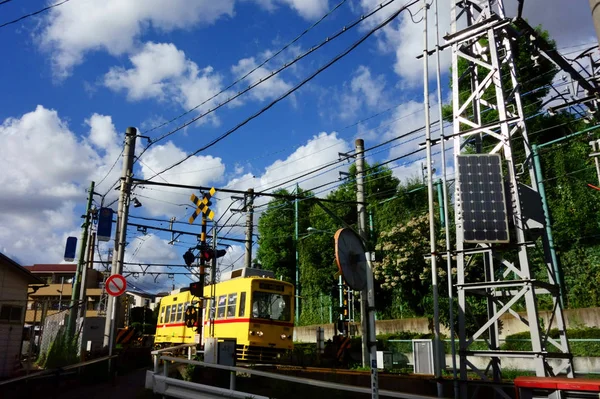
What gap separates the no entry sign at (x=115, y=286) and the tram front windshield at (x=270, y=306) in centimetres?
481

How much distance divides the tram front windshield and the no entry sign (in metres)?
4.81

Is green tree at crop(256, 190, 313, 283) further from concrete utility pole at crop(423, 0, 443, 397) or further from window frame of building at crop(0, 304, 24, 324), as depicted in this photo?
concrete utility pole at crop(423, 0, 443, 397)

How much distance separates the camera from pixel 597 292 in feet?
57.4

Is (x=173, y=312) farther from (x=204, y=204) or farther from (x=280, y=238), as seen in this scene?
(x=280, y=238)

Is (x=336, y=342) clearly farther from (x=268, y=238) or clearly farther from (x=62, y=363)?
(x=268, y=238)

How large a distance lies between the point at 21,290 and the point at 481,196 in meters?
15.9

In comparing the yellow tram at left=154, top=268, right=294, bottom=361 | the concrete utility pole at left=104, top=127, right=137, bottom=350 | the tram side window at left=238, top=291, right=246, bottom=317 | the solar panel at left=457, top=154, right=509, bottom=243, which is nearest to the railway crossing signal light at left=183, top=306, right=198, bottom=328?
the yellow tram at left=154, top=268, right=294, bottom=361

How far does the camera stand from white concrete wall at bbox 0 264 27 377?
1627 centimetres

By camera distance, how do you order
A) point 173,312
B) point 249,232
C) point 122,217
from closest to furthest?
1. point 122,217
2. point 173,312
3. point 249,232

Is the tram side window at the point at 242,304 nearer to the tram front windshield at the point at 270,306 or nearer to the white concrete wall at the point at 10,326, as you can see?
the tram front windshield at the point at 270,306

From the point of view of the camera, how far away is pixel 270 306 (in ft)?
59.0

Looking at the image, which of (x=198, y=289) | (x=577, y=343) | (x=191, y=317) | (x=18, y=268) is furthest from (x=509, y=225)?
(x=18, y=268)

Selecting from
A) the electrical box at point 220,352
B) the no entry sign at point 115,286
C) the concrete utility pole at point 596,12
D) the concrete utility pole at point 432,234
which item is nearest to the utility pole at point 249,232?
the no entry sign at point 115,286

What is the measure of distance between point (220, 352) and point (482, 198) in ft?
23.4
